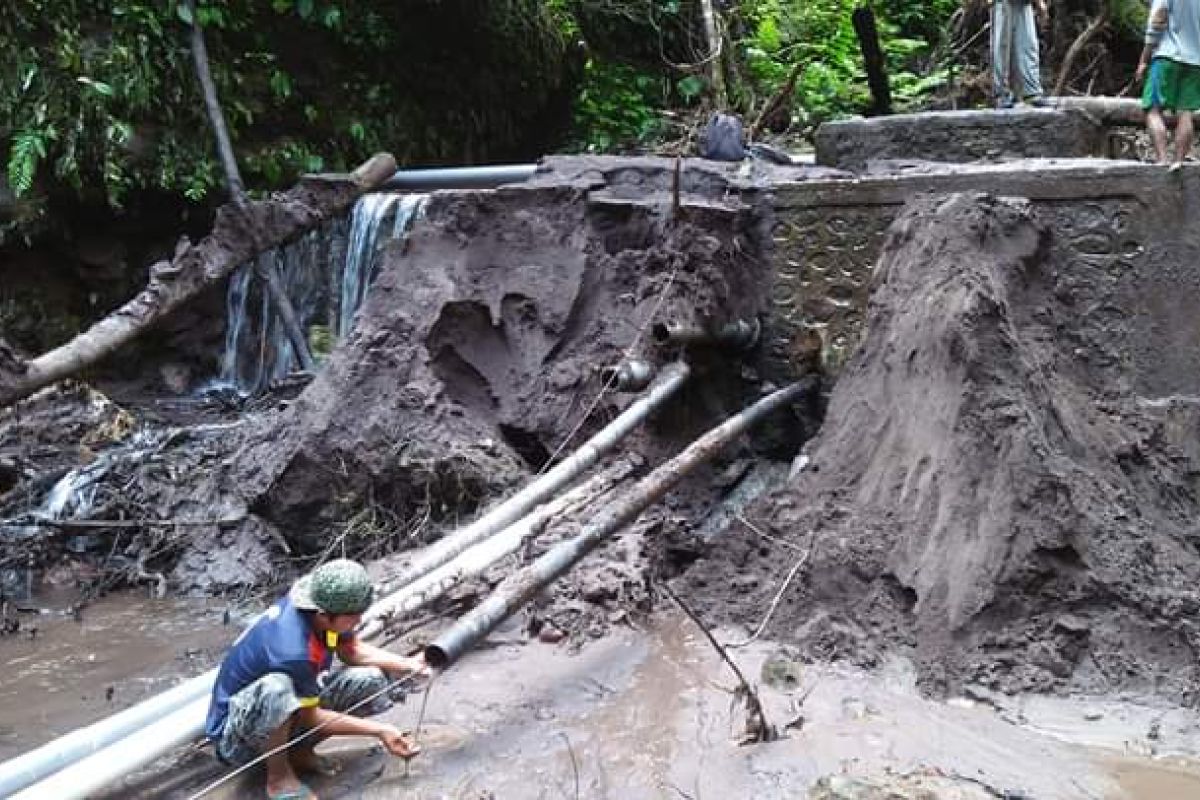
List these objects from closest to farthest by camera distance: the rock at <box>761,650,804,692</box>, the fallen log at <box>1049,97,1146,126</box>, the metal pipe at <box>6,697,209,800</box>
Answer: the metal pipe at <box>6,697,209,800</box>, the rock at <box>761,650,804,692</box>, the fallen log at <box>1049,97,1146,126</box>

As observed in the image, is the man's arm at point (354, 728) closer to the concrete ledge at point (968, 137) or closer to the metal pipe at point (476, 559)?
the metal pipe at point (476, 559)

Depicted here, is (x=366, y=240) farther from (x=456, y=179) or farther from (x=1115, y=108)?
(x=1115, y=108)

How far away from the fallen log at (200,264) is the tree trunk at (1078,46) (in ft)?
28.7

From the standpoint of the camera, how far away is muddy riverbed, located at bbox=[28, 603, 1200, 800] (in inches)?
153

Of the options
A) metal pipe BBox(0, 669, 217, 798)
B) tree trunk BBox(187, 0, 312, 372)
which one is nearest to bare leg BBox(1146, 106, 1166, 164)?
metal pipe BBox(0, 669, 217, 798)

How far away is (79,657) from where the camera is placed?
5.84m

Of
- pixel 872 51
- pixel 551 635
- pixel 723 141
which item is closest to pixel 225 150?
pixel 723 141

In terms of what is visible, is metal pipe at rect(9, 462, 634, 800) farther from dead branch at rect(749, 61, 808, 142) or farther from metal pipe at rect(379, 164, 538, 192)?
dead branch at rect(749, 61, 808, 142)

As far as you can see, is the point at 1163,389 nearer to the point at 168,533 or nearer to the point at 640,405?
the point at 640,405

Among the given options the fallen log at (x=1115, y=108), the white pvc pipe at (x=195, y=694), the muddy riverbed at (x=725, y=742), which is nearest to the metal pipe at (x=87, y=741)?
the white pvc pipe at (x=195, y=694)

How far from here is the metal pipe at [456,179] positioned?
1007 centimetres

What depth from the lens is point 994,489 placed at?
498 cm

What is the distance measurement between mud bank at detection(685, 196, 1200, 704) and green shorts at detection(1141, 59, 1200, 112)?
1.60 metres

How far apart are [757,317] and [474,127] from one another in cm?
711
